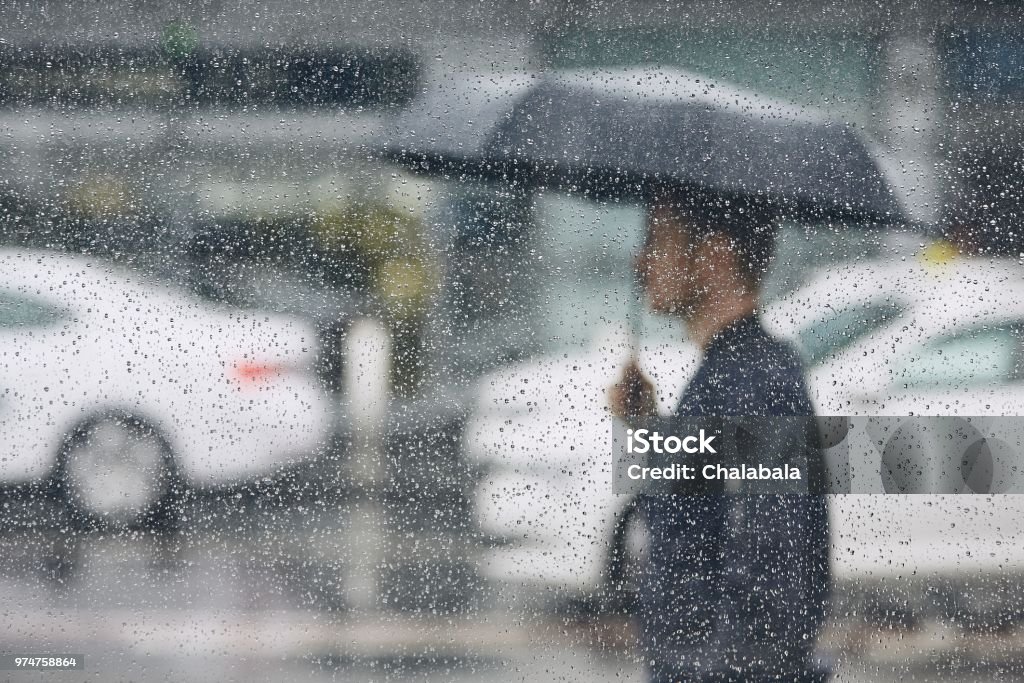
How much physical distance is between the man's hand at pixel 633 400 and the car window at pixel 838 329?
11.5 inches

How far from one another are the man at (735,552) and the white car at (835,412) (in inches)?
1.6

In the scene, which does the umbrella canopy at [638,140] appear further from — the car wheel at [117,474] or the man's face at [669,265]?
the car wheel at [117,474]

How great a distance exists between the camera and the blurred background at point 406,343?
1.62m

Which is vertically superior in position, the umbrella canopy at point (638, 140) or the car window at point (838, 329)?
the umbrella canopy at point (638, 140)

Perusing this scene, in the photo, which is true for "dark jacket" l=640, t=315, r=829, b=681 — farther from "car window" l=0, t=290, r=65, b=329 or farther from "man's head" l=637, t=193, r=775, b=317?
"car window" l=0, t=290, r=65, b=329

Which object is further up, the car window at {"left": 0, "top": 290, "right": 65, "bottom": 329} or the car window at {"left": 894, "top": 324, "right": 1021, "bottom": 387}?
the car window at {"left": 0, "top": 290, "right": 65, "bottom": 329}

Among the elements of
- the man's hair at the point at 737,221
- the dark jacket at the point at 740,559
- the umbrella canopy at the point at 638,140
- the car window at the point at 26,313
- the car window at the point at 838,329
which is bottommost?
the dark jacket at the point at 740,559

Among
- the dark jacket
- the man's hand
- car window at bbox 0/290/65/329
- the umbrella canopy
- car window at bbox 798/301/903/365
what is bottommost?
the dark jacket

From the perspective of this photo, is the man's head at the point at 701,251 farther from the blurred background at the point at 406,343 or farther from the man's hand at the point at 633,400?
the man's hand at the point at 633,400

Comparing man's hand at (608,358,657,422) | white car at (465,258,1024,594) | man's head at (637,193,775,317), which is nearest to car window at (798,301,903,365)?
white car at (465,258,1024,594)

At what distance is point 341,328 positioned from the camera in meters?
1.64

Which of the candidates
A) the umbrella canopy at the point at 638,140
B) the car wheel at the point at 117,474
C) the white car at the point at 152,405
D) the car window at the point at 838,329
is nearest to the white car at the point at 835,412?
the car window at the point at 838,329

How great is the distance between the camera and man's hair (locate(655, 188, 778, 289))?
1645mm

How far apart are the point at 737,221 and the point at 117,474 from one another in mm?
1231
